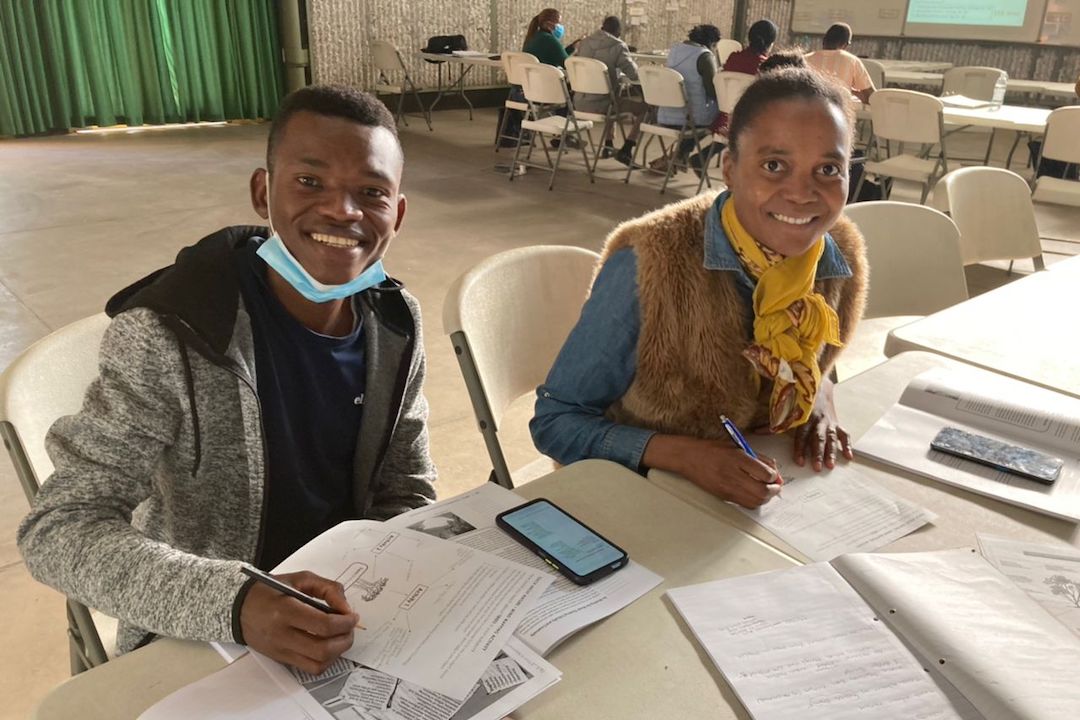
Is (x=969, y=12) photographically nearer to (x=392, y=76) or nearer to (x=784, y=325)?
(x=392, y=76)

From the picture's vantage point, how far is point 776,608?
3.02 feet

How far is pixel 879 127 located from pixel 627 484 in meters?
4.84

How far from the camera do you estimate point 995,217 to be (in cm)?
268

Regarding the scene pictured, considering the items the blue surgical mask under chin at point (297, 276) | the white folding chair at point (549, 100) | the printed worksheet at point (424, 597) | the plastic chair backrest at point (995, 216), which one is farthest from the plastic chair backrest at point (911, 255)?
the white folding chair at point (549, 100)

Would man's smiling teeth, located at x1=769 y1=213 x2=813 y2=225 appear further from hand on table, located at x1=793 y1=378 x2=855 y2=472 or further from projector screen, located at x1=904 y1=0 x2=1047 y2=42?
projector screen, located at x1=904 y1=0 x2=1047 y2=42

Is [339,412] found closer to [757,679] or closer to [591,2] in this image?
[757,679]

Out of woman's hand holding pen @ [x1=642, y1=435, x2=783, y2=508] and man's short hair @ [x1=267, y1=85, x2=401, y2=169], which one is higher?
man's short hair @ [x1=267, y1=85, x2=401, y2=169]

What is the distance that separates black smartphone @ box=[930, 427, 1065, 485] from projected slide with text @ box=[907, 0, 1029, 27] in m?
9.65

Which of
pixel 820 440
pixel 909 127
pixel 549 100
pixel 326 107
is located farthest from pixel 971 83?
pixel 326 107

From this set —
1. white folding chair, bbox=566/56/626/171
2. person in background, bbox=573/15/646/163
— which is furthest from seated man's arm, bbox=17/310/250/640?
person in background, bbox=573/15/646/163

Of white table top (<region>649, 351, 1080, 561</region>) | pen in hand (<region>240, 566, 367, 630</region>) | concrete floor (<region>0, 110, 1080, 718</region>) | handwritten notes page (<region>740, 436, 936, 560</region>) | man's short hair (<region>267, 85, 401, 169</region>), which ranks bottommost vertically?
concrete floor (<region>0, 110, 1080, 718</region>)

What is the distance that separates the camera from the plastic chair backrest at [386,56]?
804 centimetres

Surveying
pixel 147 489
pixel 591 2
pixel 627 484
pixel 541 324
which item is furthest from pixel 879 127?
pixel 591 2

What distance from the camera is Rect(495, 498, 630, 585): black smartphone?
96 centimetres
